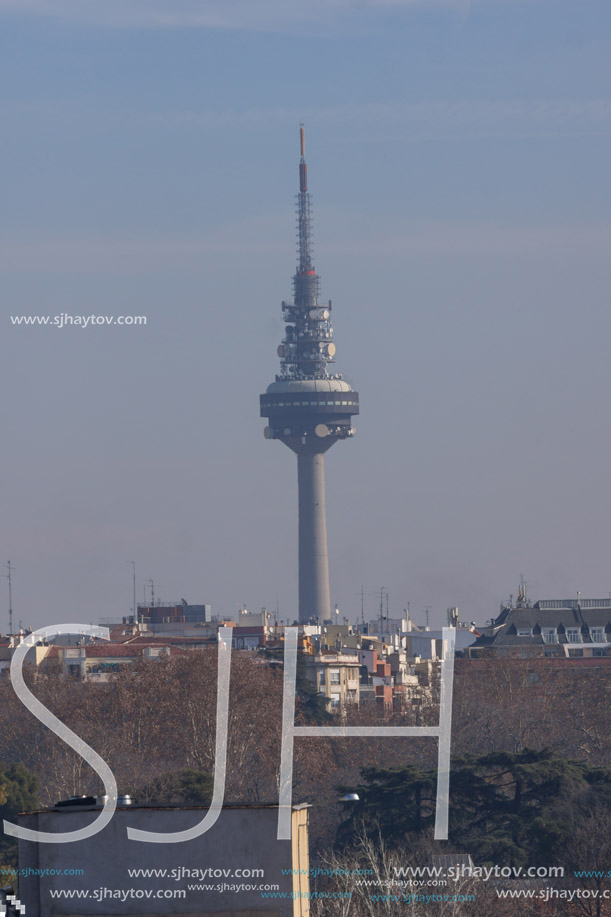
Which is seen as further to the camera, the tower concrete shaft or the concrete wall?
the tower concrete shaft

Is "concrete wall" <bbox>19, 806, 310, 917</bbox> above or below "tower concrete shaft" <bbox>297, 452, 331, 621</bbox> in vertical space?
below

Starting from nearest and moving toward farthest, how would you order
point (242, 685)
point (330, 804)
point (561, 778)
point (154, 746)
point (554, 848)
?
point (554, 848), point (561, 778), point (330, 804), point (154, 746), point (242, 685)

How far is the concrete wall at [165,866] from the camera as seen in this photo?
1955cm

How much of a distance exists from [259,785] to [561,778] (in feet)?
40.0

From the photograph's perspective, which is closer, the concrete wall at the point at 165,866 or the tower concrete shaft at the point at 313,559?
the concrete wall at the point at 165,866

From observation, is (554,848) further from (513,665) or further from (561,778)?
(513,665)

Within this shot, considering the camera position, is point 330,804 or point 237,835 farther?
point 330,804

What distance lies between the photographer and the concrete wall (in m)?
19.5

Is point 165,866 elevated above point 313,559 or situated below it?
below

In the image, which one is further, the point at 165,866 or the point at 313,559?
the point at 313,559

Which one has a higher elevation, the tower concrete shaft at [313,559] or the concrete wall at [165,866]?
the tower concrete shaft at [313,559]

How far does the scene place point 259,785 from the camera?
55.8 metres

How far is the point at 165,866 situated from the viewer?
19.6 m

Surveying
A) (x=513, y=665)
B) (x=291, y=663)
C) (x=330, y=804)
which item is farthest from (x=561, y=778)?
(x=513, y=665)
